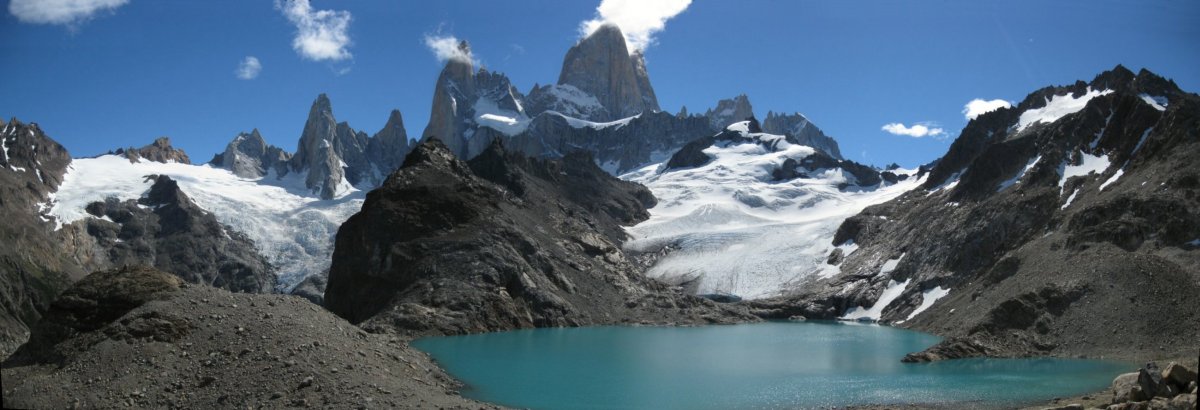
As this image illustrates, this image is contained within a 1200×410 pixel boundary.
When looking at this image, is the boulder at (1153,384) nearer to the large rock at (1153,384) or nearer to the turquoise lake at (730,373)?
the large rock at (1153,384)

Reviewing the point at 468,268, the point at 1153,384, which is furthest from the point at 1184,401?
the point at 468,268

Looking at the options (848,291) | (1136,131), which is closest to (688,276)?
(848,291)

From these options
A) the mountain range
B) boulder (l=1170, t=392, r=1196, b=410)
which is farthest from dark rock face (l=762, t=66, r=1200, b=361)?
boulder (l=1170, t=392, r=1196, b=410)

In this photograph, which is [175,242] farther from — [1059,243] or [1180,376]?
[1180,376]

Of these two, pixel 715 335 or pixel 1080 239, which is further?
pixel 715 335

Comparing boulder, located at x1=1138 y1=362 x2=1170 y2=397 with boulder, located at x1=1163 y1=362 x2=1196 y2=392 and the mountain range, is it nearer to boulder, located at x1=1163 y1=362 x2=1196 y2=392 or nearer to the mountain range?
boulder, located at x1=1163 y1=362 x2=1196 y2=392

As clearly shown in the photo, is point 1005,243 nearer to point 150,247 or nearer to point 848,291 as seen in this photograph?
point 848,291

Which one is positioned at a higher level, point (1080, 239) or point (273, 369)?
point (1080, 239)
